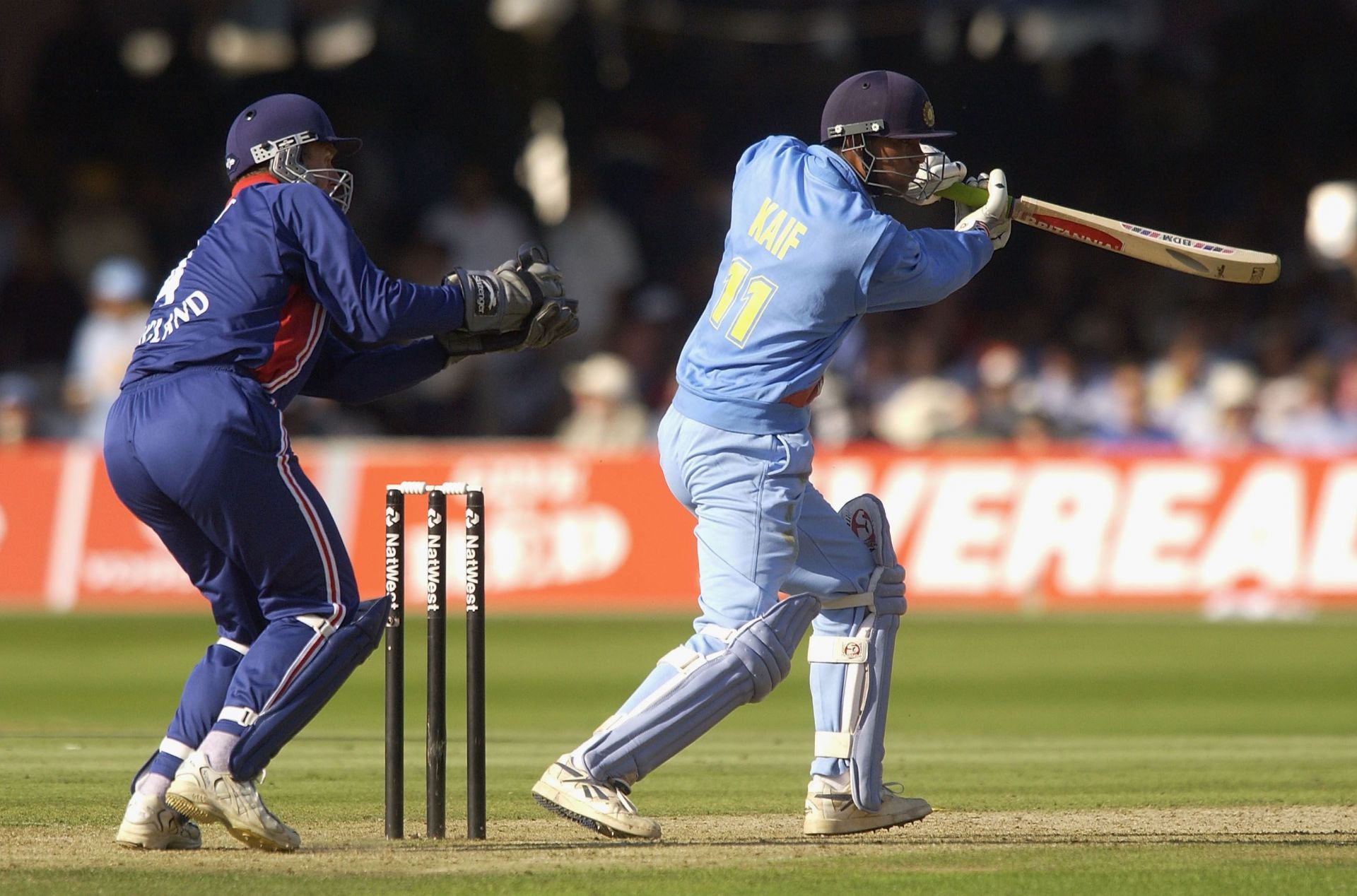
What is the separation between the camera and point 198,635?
1259 centimetres

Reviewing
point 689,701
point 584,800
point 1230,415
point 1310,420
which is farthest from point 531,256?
point 1310,420

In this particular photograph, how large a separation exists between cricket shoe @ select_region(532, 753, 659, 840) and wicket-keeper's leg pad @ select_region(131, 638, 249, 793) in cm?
85

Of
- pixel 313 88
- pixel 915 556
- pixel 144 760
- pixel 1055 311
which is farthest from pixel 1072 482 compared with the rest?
pixel 144 760

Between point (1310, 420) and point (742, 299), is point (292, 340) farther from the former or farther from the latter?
point (1310, 420)

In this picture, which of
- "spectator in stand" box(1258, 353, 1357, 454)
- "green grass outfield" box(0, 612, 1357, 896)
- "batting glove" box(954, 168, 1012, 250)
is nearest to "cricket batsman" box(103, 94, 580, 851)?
"green grass outfield" box(0, 612, 1357, 896)

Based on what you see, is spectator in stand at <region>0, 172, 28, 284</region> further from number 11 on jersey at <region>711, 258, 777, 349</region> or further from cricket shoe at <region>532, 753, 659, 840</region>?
cricket shoe at <region>532, 753, 659, 840</region>

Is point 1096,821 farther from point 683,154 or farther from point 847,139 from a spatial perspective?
A: point 683,154

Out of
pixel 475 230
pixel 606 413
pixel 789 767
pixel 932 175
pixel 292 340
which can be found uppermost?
pixel 475 230

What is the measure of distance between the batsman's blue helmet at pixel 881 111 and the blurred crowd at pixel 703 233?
8209 mm

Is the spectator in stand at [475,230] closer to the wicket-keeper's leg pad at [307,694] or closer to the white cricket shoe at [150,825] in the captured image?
the wicket-keeper's leg pad at [307,694]

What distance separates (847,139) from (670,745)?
1.74m

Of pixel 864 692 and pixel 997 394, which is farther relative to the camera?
pixel 997 394

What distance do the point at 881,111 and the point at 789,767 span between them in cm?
282

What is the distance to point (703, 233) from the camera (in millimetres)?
16328
